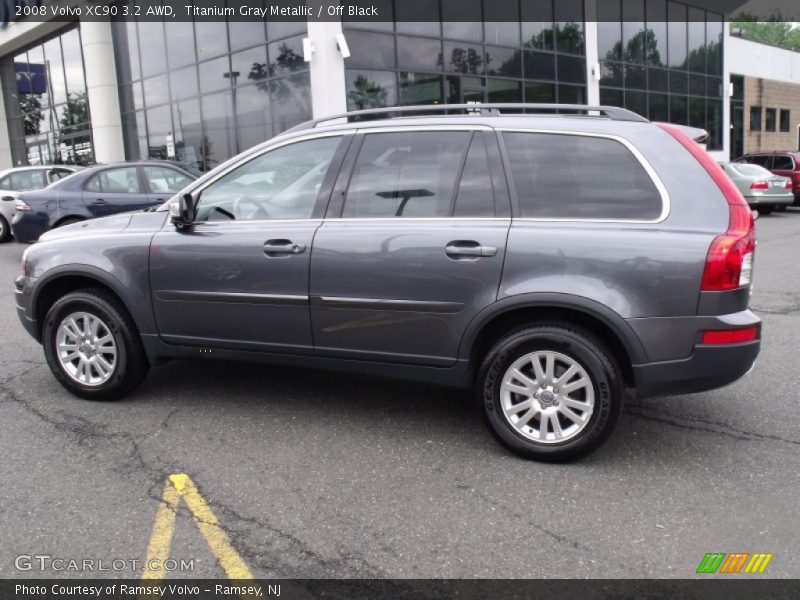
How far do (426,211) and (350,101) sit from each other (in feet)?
42.0

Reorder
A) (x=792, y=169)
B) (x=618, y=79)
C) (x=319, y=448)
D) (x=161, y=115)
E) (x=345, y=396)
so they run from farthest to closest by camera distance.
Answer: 1. (x=618, y=79)
2. (x=161, y=115)
3. (x=792, y=169)
4. (x=345, y=396)
5. (x=319, y=448)

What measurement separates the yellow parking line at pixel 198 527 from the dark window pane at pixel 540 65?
18507 millimetres

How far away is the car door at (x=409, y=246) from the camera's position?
353 cm

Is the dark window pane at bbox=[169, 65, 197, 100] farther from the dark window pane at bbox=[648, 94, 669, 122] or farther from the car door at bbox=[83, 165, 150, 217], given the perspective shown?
the dark window pane at bbox=[648, 94, 669, 122]

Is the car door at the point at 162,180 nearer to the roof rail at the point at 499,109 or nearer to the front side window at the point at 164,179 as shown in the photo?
the front side window at the point at 164,179

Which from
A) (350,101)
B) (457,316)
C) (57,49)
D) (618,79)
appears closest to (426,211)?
(457,316)

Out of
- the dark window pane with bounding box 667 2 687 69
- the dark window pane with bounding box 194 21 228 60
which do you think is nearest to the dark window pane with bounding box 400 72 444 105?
the dark window pane with bounding box 194 21 228 60

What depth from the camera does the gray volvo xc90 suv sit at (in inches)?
129

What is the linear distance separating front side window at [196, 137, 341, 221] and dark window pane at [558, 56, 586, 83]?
18.5 metres

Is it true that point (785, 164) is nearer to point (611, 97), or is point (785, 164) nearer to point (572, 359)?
point (611, 97)

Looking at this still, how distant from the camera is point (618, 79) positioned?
75.7 ft

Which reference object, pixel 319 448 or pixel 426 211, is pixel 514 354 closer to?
pixel 426 211

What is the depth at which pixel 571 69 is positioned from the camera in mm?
21141

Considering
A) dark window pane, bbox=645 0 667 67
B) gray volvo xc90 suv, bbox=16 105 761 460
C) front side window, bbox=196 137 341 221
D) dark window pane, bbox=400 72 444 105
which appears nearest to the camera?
gray volvo xc90 suv, bbox=16 105 761 460
